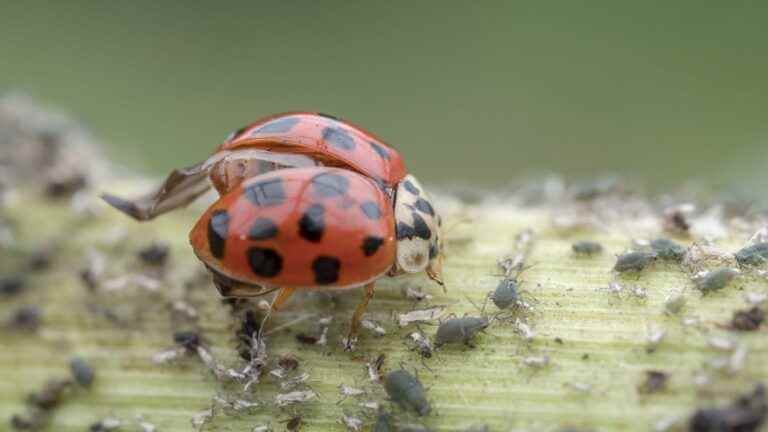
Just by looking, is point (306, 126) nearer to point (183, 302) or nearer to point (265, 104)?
point (183, 302)

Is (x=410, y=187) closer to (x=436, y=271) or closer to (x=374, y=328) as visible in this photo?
(x=436, y=271)

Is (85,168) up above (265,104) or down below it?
below

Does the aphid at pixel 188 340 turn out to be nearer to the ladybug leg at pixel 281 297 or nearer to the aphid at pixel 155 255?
the ladybug leg at pixel 281 297

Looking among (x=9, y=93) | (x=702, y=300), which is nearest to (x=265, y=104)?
(x=9, y=93)

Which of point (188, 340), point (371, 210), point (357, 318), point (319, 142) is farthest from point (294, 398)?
point (319, 142)

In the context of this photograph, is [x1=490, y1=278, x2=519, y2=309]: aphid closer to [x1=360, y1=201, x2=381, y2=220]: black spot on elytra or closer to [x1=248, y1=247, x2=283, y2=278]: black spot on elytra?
[x1=360, y1=201, x2=381, y2=220]: black spot on elytra

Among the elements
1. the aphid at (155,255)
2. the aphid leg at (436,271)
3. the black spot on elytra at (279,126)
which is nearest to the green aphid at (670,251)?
the aphid leg at (436,271)
